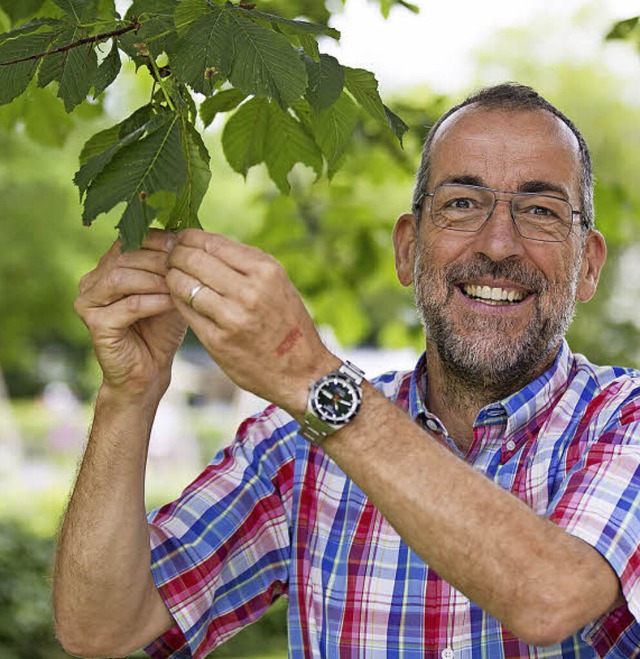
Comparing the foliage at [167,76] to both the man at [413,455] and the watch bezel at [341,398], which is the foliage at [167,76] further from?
the watch bezel at [341,398]

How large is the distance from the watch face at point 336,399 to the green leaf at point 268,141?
788 mm

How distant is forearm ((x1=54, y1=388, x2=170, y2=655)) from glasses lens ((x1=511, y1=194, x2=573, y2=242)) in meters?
0.89

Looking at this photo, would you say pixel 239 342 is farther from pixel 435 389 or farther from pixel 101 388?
pixel 435 389

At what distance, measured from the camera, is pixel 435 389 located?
8.25 feet

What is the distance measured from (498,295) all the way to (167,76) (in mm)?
898

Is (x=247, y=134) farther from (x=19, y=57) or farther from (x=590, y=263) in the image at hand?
(x=590, y=263)

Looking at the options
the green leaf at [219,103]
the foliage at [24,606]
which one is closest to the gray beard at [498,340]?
the green leaf at [219,103]

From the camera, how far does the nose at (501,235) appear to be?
7.77ft

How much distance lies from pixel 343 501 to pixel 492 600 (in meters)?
0.73

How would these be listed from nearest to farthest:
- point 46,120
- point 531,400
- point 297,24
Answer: point 297,24 < point 531,400 < point 46,120

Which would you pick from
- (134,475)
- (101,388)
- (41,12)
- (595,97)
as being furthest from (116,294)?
(595,97)

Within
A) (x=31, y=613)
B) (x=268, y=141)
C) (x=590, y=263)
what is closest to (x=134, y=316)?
(x=268, y=141)

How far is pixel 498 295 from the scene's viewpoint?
2.37 meters

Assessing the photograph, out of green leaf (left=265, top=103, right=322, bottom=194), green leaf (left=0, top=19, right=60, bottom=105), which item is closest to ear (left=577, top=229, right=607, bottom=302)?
green leaf (left=265, top=103, right=322, bottom=194)
